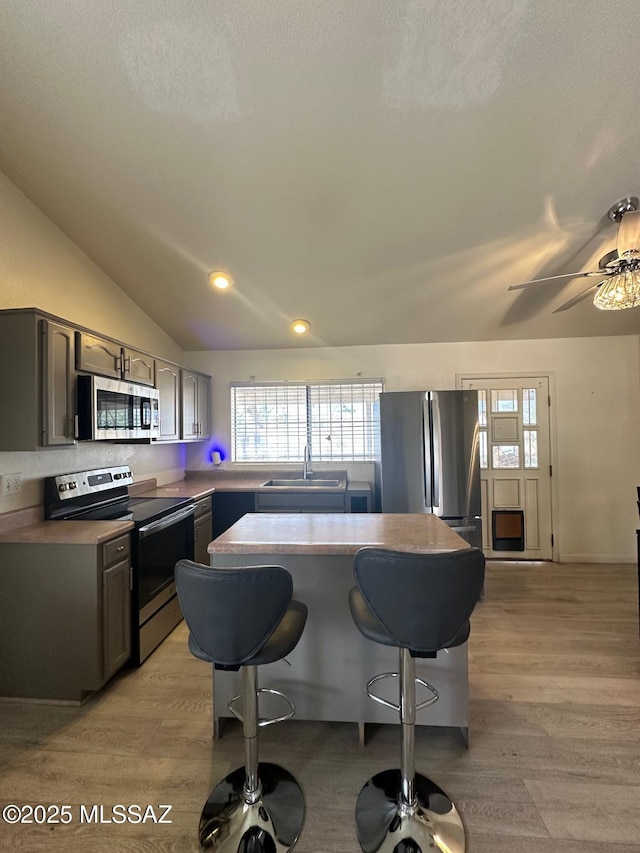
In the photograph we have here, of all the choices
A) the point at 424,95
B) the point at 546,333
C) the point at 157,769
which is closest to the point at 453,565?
the point at 157,769

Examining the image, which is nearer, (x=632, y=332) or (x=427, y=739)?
(x=427, y=739)

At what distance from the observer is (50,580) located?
6.27 ft

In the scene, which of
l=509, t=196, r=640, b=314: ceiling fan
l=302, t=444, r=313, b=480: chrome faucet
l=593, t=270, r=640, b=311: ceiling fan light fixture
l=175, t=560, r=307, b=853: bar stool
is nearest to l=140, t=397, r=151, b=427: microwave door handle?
l=302, t=444, r=313, b=480: chrome faucet

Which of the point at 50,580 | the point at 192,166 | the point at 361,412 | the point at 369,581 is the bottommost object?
the point at 50,580

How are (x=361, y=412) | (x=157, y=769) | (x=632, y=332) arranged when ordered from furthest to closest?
(x=361, y=412), (x=632, y=332), (x=157, y=769)

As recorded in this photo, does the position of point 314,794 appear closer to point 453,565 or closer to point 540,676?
point 453,565

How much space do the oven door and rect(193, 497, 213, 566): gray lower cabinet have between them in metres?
0.13

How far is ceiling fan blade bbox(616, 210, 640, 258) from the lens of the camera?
1768mm

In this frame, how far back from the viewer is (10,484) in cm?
205

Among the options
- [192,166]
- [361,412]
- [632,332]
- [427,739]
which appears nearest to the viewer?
[427,739]

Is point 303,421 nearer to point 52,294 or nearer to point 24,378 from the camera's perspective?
point 52,294

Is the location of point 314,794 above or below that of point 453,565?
below

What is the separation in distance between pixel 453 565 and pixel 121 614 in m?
1.90

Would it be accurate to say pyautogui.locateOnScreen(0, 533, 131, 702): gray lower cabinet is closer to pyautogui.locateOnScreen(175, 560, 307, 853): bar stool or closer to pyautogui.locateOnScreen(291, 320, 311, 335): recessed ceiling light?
pyautogui.locateOnScreen(175, 560, 307, 853): bar stool
